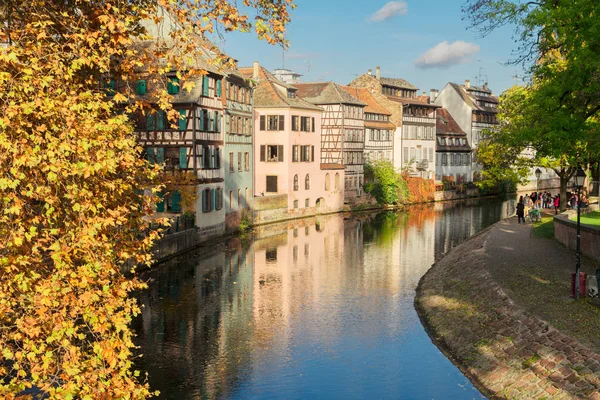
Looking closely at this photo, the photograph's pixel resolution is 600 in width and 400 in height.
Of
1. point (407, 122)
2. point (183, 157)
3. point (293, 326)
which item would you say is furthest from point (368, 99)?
point (293, 326)

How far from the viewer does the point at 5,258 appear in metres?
9.73

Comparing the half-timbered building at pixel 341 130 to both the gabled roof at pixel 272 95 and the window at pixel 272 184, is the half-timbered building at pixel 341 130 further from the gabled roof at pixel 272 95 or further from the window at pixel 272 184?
the window at pixel 272 184

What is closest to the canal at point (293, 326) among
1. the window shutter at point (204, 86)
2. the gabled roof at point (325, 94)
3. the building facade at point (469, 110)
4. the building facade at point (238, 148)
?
the building facade at point (238, 148)

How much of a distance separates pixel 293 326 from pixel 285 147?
35800 mm

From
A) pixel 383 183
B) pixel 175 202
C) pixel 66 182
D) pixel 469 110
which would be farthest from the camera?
pixel 469 110

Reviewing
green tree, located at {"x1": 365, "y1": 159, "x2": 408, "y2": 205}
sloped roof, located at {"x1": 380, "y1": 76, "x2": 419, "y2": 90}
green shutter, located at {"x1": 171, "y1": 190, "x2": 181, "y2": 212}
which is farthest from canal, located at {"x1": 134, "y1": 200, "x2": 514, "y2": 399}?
sloped roof, located at {"x1": 380, "y1": 76, "x2": 419, "y2": 90}

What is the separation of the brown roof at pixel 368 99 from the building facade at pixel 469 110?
23.0m

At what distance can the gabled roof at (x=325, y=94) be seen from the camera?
71.7 m

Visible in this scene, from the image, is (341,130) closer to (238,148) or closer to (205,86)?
(238,148)

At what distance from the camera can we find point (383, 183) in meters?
75.4

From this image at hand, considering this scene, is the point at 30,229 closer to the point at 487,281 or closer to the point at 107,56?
the point at 107,56

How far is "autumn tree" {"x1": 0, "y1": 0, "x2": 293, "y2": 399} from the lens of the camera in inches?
388

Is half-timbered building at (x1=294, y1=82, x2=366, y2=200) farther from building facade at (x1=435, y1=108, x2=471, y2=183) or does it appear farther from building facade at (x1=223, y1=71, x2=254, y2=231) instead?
building facade at (x1=435, y1=108, x2=471, y2=183)

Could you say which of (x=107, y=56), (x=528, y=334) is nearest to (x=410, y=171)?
(x=528, y=334)
